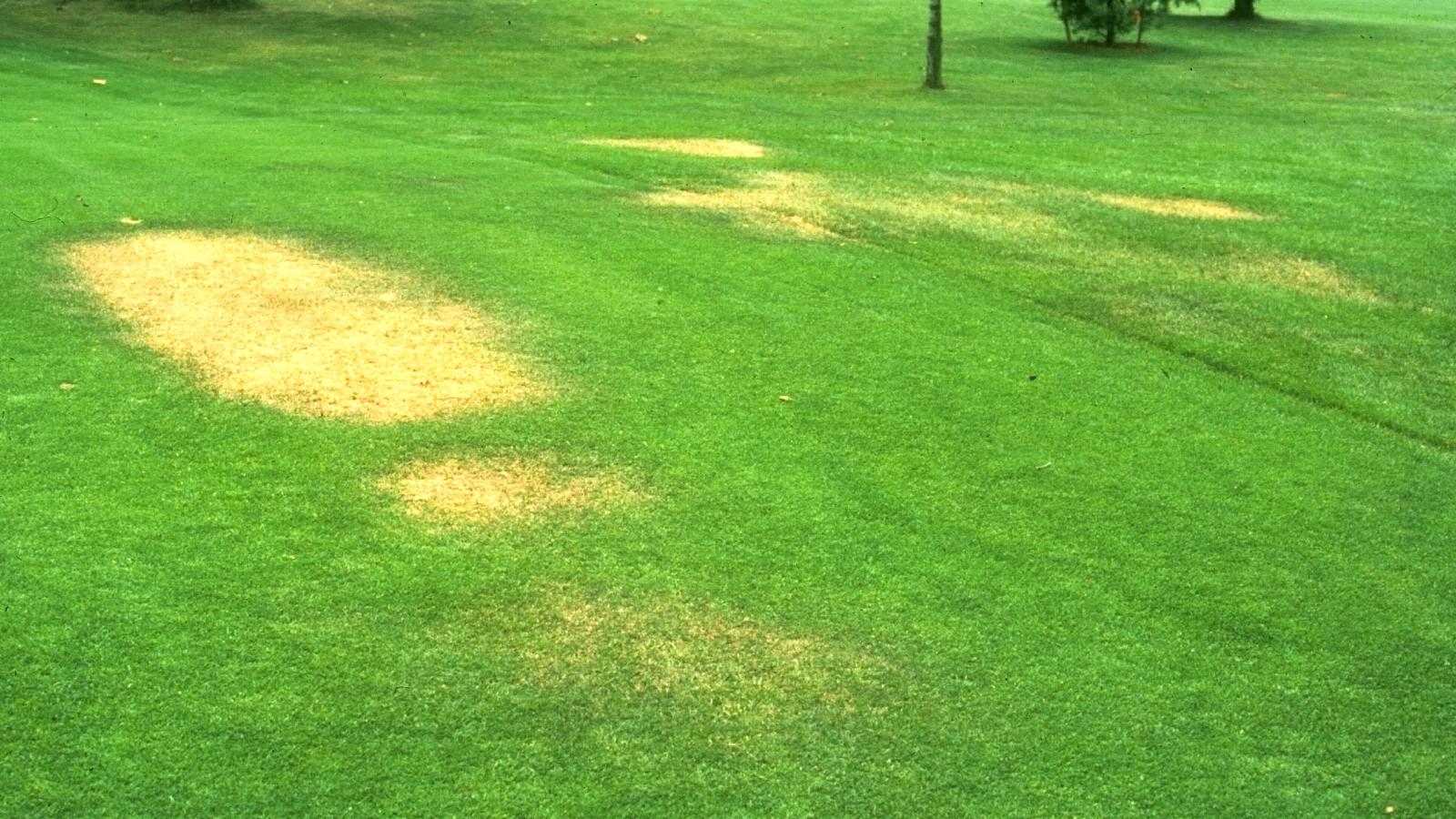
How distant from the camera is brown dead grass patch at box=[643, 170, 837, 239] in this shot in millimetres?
11977

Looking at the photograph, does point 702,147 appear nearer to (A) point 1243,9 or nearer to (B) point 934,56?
(B) point 934,56

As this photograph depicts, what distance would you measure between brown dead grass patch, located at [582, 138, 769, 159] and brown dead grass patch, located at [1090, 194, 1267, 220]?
3471 mm

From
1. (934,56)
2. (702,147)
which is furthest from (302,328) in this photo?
(934,56)

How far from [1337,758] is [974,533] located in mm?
1844

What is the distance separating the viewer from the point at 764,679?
5.18 metres

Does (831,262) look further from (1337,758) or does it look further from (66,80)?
(66,80)

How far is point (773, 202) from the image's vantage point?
12.8 metres

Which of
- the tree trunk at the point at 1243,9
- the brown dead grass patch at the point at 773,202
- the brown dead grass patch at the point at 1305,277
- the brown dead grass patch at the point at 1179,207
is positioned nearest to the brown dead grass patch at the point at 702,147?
the brown dead grass patch at the point at 773,202

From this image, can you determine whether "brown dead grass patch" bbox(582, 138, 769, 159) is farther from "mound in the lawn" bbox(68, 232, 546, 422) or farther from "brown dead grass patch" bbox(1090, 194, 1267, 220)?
"mound in the lawn" bbox(68, 232, 546, 422)

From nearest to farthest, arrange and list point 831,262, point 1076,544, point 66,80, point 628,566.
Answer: point 628,566, point 1076,544, point 831,262, point 66,80

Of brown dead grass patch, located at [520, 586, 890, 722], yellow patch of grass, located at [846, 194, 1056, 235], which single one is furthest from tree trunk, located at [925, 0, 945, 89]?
brown dead grass patch, located at [520, 586, 890, 722]

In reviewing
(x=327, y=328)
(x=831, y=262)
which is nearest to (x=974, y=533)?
(x=327, y=328)

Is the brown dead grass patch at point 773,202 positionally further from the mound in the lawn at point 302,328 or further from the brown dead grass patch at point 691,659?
the brown dead grass patch at point 691,659

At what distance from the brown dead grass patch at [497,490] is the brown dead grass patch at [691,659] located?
2.61 ft
